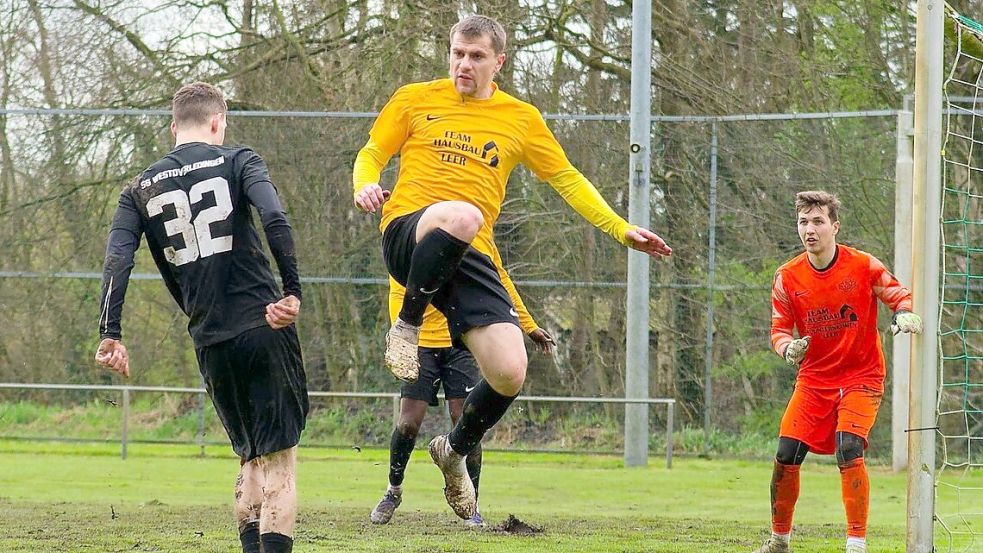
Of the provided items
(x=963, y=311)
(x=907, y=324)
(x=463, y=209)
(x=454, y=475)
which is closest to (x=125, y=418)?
(x=454, y=475)

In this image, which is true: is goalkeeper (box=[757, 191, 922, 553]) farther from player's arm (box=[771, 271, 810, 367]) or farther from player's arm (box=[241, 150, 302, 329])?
player's arm (box=[241, 150, 302, 329])

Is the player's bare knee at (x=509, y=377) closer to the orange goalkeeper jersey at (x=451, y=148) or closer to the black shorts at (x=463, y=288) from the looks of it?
the black shorts at (x=463, y=288)

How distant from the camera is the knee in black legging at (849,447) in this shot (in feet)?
20.2

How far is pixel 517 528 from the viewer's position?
6875 mm

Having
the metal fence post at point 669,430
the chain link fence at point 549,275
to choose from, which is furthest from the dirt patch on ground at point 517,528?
the chain link fence at point 549,275

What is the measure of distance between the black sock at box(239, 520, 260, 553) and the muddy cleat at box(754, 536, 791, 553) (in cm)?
253

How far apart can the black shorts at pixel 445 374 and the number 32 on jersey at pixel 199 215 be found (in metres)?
2.59

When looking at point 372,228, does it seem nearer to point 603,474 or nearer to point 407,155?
point 603,474

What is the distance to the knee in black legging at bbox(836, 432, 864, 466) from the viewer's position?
6145mm

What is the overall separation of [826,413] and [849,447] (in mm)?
263

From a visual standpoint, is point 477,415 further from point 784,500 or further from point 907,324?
point 907,324

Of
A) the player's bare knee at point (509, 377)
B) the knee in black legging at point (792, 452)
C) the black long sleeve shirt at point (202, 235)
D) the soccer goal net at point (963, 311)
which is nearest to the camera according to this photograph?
the black long sleeve shirt at point (202, 235)

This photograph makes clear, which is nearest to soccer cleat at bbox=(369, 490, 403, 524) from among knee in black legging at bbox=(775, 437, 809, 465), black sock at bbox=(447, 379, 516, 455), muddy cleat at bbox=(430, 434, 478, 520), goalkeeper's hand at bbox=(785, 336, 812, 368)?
muddy cleat at bbox=(430, 434, 478, 520)

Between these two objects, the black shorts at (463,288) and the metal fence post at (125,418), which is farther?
the metal fence post at (125,418)
